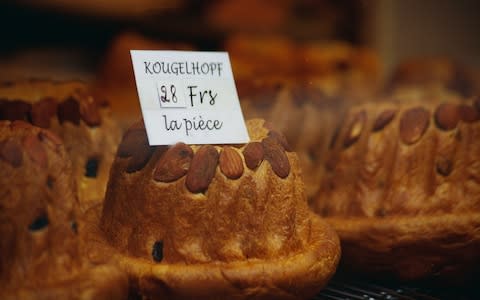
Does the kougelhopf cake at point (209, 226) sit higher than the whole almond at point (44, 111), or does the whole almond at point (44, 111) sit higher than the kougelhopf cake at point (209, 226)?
the whole almond at point (44, 111)

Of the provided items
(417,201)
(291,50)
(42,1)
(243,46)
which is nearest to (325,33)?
(291,50)

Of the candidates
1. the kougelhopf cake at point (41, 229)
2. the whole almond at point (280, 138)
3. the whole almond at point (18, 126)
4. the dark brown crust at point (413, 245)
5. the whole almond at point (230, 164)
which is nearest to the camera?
the kougelhopf cake at point (41, 229)

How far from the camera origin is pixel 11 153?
3.77 feet

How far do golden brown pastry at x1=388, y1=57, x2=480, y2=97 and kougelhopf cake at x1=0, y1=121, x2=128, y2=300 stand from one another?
2.03 metres

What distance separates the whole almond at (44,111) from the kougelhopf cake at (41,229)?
380mm

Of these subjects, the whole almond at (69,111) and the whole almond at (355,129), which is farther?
the whole almond at (355,129)

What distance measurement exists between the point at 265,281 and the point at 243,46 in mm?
1474

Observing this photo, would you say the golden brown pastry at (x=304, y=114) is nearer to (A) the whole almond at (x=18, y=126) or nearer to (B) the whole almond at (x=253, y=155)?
(B) the whole almond at (x=253, y=155)

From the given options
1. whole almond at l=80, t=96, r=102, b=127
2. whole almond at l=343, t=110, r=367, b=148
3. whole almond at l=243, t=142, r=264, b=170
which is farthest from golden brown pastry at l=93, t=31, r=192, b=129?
whole almond at l=343, t=110, r=367, b=148

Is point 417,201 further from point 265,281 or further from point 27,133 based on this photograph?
point 27,133

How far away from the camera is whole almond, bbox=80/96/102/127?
68.0 inches

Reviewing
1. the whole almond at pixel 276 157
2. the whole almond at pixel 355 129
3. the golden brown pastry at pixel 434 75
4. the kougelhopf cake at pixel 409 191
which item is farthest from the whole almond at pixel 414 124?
the golden brown pastry at pixel 434 75

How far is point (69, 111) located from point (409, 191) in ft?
2.73

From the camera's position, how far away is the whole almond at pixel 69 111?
167 cm
